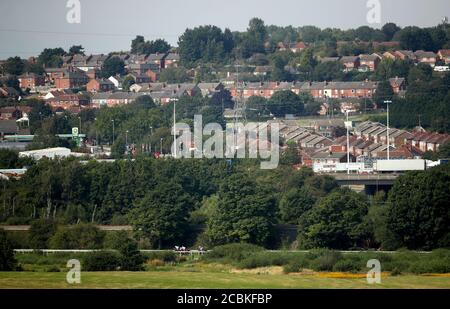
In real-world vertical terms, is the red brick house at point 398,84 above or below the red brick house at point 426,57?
below

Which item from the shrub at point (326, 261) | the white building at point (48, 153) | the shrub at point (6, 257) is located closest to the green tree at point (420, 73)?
the white building at point (48, 153)

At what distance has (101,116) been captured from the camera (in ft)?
85.3

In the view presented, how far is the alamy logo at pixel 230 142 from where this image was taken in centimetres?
2023

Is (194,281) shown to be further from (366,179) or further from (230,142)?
(230,142)

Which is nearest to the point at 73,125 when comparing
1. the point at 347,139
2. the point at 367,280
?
the point at 347,139

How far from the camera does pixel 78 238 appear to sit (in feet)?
45.6

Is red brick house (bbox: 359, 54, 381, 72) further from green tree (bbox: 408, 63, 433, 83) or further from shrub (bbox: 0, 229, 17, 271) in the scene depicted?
shrub (bbox: 0, 229, 17, 271)

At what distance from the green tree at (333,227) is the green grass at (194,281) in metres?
3.28

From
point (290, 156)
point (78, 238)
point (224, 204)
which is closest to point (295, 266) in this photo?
point (224, 204)

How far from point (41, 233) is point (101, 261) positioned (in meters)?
2.79

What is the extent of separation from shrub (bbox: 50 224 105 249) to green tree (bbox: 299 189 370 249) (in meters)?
2.36

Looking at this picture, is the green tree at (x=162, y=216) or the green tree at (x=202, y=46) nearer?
the green tree at (x=162, y=216)

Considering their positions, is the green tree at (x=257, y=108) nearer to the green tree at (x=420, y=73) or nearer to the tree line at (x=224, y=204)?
the green tree at (x=420, y=73)

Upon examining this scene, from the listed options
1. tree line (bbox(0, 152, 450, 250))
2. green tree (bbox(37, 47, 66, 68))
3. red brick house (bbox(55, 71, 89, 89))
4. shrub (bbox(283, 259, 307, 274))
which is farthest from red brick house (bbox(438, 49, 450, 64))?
shrub (bbox(283, 259, 307, 274))
